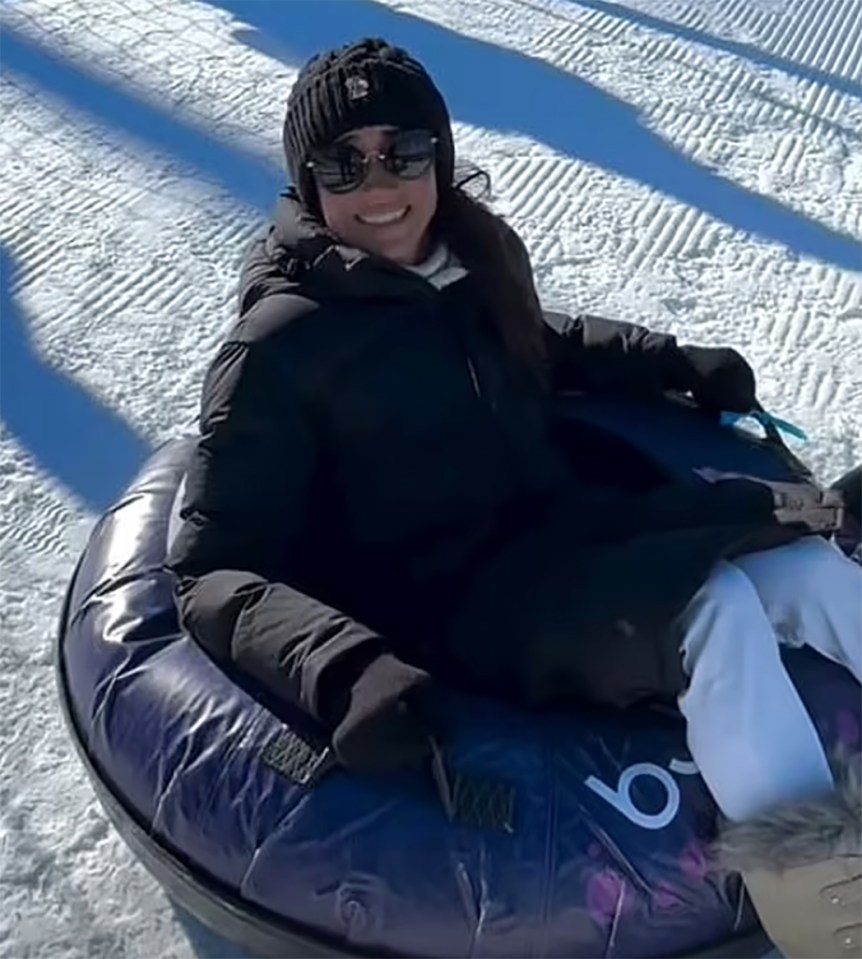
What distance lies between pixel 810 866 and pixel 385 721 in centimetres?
41

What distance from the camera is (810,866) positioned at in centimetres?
141

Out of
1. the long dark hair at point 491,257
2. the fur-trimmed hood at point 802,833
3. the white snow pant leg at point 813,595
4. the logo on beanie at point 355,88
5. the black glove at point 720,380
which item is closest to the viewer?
the fur-trimmed hood at point 802,833

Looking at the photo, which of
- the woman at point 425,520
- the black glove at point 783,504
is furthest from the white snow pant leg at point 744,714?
the black glove at point 783,504

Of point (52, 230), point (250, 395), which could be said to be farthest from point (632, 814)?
point (52, 230)

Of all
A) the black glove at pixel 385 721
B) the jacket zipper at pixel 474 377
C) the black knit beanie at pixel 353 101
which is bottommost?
the black glove at pixel 385 721

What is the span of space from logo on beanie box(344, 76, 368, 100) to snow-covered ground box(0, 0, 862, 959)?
35.5 inches

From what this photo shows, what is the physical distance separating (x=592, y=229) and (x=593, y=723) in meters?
1.89

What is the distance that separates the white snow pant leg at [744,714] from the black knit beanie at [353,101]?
0.65 meters

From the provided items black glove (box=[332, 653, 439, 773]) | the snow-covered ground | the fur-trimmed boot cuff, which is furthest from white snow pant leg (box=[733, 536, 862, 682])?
the snow-covered ground

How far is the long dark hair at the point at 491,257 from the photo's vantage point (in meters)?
Answer: 1.88

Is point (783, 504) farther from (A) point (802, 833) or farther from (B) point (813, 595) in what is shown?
(A) point (802, 833)

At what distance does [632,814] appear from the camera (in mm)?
1520

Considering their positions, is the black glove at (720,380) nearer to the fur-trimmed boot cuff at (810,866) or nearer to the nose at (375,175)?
the nose at (375,175)

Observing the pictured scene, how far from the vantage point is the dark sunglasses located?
174 centimetres
